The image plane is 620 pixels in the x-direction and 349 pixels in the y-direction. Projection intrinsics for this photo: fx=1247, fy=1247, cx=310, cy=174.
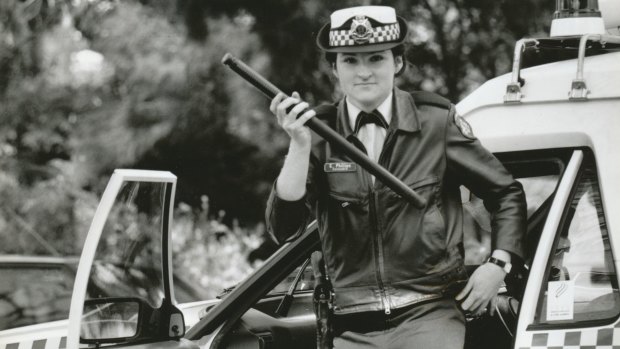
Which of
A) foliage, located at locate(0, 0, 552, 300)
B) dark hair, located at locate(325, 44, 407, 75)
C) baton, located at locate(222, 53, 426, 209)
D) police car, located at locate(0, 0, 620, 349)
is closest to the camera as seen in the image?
baton, located at locate(222, 53, 426, 209)

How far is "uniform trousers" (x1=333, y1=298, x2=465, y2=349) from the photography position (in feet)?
10.9

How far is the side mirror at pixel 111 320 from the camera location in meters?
3.51

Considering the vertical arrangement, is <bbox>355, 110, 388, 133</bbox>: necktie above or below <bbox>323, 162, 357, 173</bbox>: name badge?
above

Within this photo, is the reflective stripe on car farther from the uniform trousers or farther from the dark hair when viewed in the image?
the dark hair

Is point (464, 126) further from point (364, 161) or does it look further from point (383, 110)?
point (364, 161)

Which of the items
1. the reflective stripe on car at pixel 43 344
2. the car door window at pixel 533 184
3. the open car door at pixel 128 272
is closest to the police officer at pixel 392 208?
the car door window at pixel 533 184

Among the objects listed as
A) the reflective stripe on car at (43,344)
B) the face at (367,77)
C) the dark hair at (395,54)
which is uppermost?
the dark hair at (395,54)

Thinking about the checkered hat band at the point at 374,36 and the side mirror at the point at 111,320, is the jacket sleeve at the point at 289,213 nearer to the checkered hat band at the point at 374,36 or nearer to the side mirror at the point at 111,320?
the checkered hat band at the point at 374,36

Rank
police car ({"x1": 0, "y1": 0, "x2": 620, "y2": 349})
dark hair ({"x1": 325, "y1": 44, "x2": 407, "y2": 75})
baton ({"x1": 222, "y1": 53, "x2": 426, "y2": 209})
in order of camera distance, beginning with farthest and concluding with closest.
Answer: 1. dark hair ({"x1": 325, "y1": 44, "x2": 407, "y2": 75})
2. police car ({"x1": 0, "y1": 0, "x2": 620, "y2": 349})
3. baton ({"x1": 222, "y1": 53, "x2": 426, "y2": 209})

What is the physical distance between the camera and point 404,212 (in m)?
3.30

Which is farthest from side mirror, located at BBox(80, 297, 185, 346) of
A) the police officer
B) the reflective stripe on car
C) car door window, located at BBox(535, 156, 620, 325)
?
car door window, located at BBox(535, 156, 620, 325)

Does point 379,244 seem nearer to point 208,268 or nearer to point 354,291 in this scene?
point 354,291

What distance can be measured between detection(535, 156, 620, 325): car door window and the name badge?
0.59m

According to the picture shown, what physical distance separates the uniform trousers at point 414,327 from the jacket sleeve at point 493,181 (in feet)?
0.74
